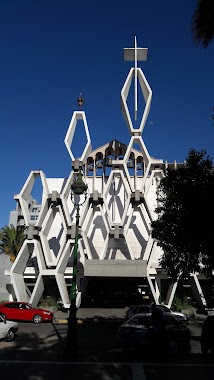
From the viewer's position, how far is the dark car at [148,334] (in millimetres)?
11680

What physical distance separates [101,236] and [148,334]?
104 ft

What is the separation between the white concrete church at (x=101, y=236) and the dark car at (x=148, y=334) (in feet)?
63.8

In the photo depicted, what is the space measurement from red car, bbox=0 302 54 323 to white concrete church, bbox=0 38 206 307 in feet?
35.1

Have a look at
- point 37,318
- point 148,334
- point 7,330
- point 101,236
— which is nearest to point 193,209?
point 148,334

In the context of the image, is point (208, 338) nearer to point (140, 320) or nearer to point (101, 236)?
point (140, 320)

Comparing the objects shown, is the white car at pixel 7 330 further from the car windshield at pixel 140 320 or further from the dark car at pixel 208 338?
the dark car at pixel 208 338

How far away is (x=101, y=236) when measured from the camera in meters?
43.3

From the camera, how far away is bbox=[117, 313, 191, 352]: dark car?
460 inches

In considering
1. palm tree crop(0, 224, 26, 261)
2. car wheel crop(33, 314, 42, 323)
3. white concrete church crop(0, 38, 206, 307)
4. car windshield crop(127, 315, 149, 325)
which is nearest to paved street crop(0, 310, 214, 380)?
car windshield crop(127, 315, 149, 325)
